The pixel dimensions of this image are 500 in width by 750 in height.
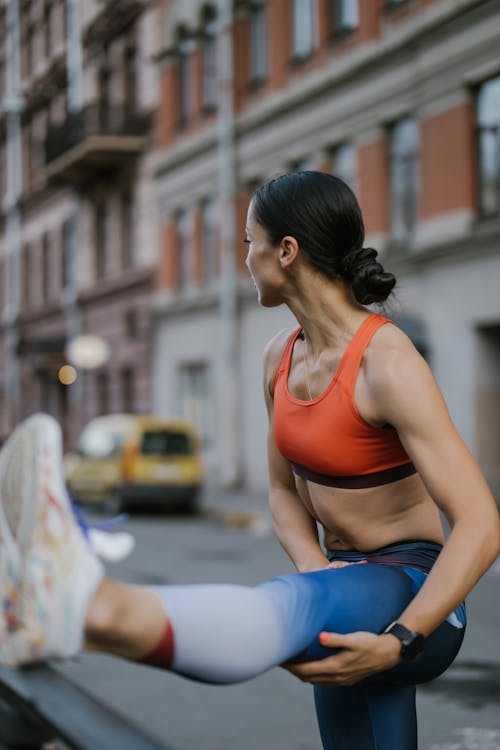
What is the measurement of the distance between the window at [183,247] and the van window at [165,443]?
649 cm

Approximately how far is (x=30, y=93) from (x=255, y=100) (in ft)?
46.1

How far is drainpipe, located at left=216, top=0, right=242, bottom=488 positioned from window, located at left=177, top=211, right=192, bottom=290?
2.52m

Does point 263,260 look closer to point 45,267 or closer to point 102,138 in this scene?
point 102,138

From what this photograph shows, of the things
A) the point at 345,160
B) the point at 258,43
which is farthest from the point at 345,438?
the point at 258,43

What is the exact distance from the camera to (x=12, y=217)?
3622 cm

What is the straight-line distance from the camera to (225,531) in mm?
14805

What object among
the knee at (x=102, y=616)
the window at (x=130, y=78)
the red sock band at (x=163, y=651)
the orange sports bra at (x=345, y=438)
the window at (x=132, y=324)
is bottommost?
the red sock band at (x=163, y=651)

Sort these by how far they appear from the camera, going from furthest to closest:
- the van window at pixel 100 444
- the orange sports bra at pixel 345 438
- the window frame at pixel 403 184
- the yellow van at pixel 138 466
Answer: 1. the van window at pixel 100 444
2. the yellow van at pixel 138 466
3. the window frame at pixel 403 184
4. the orange sports bra at pixel 345 438

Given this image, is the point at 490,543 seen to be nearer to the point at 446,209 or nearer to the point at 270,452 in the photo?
the point at 270,452

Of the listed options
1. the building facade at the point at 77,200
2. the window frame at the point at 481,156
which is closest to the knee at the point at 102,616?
the window frame at the point at 481,156

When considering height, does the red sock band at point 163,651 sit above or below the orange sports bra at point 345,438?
below

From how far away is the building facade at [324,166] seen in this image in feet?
49.5

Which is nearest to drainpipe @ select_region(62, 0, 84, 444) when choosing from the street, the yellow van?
the yellow van

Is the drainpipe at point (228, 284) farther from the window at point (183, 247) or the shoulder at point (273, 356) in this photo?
the shoulder at point (273, 356)
